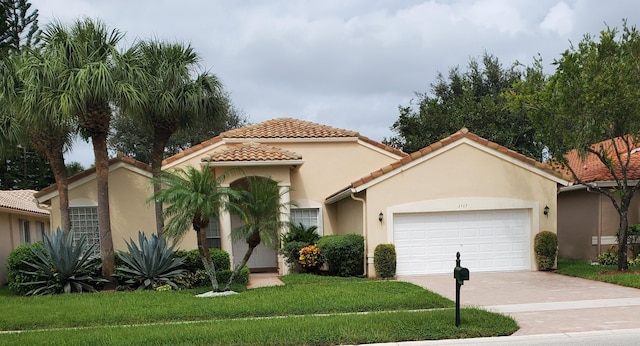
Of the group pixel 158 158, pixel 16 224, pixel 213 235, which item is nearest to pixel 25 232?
pixel 16 224

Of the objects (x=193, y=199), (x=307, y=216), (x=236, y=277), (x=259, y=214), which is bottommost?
(x=236, y=277)

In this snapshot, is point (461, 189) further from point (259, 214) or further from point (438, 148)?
point (259, 214)

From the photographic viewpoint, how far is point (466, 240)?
14.3 meters

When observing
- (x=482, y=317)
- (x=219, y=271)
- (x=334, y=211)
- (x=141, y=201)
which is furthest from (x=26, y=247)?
(x=482, y=317)

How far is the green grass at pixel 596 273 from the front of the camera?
37.3 ft

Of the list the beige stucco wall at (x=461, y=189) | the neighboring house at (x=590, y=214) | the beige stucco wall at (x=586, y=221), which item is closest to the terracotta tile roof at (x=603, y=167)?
the neighboring house at (x=590, y=214)

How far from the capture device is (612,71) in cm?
1193

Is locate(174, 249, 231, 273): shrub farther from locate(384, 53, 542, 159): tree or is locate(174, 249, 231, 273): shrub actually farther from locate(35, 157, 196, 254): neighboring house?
locate(384, 53, 542, 159): tree

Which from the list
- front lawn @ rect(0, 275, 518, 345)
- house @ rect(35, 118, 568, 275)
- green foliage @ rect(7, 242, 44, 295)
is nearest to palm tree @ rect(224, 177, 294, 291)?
front lawn @ rect(0, 275, 518, 345)

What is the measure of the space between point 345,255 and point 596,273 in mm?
6639

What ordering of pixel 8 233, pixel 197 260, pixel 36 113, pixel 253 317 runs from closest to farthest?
1. pixel 253 317
2. pixel 36 113
3. pixel 197 260
4. pixel 8 233

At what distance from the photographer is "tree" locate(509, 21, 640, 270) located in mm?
11984

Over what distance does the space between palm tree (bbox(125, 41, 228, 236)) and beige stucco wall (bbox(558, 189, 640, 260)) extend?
1218 centimetres

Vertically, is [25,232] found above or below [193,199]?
below
